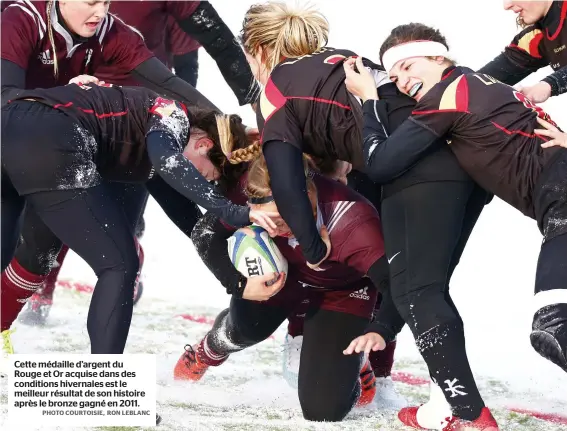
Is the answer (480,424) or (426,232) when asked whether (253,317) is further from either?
(480,424)

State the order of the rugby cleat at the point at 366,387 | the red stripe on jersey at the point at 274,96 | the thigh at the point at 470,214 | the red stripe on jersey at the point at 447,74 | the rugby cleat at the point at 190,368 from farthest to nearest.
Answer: the rugby cleat at the point at 190,368 → the rugby cleat at the point at 366,387 → the red stripe on jersey at the point at 274,96 → the thigh at the point at 470,214 → the red stripe on jersey at the point at 447,74

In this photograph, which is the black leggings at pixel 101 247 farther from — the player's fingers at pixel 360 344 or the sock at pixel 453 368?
the sock at pixel 453 368

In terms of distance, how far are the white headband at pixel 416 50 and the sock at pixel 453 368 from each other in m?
1.13

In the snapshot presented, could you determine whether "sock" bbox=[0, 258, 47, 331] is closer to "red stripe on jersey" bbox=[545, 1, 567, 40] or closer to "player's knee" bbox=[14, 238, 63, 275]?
"player's knee" bbox=[14, 238, 63, 275]

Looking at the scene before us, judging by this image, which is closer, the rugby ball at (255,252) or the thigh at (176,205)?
the rugby ball at (255,252)

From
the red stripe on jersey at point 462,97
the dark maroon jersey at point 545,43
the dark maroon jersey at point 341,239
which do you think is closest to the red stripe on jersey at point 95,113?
the dark maroon jersey at point 341,239

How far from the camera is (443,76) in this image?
3.95 meters

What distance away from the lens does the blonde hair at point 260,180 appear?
165 inches

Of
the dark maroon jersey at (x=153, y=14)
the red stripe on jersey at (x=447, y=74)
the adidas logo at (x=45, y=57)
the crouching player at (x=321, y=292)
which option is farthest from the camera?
the dark maroon jersey at (x=153, y=14)

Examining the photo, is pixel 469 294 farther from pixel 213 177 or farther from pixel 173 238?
pixel 213 177

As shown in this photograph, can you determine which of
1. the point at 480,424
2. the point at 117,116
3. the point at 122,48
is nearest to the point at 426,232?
the point at 480,424

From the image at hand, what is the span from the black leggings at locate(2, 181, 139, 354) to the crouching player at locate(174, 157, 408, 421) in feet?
1.64

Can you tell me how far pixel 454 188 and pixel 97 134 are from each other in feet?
5.25

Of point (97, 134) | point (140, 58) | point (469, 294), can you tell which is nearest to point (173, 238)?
point (469, 294)
